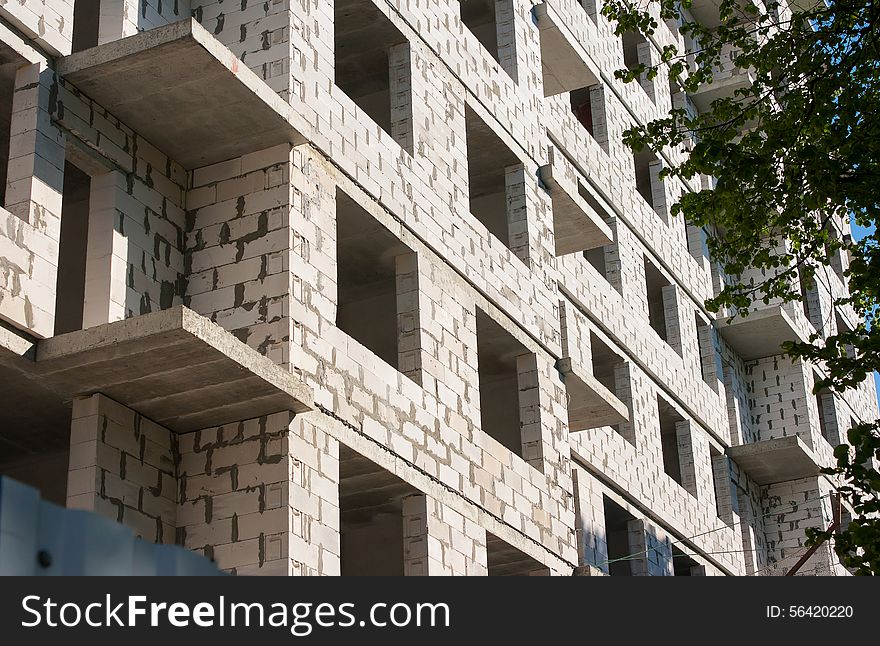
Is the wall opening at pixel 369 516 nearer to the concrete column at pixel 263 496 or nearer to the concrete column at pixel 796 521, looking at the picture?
the concrete column at pixel 263 496

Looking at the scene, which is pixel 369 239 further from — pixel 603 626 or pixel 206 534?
pixel 603 626

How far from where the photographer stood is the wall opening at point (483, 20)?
78.2 ft

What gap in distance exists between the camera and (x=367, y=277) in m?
19.0

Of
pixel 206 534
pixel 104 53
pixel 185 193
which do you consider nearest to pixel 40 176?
pixel 104 53

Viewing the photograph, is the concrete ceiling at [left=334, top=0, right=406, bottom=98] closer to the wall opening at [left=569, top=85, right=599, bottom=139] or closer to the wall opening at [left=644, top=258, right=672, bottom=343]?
the wall opening at [left=569, top=85, right=599, bottom=139]

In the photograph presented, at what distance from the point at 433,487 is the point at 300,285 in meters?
3.23

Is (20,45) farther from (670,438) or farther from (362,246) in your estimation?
(670,438)

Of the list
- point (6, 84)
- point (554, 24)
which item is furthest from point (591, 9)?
point (6, 84)

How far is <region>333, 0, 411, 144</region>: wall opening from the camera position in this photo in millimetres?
18656

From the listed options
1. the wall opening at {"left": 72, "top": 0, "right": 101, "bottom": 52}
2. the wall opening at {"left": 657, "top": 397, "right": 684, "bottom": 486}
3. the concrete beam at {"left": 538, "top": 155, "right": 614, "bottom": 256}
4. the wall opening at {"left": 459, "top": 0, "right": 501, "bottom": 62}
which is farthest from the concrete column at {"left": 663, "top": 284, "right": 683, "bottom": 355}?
the wall opening at {"left": 72, "top": 0, "right": 101, "bottom": 52}

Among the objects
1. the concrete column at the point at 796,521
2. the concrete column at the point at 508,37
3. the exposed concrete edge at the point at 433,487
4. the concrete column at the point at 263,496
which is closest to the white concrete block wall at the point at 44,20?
the concrete column at the point at 263,496

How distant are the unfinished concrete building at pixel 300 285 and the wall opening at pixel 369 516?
5 centimetres

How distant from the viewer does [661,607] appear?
7383 millimetres

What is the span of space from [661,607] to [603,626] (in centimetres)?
41
